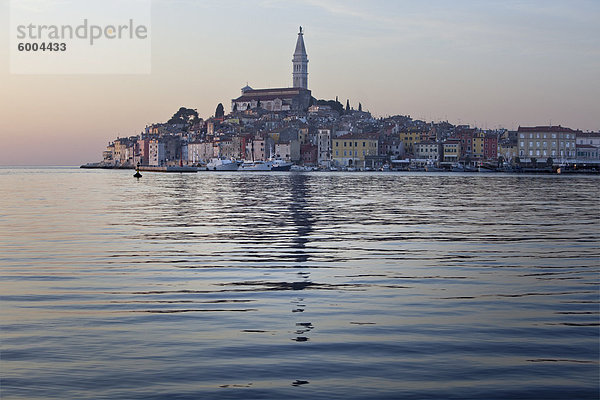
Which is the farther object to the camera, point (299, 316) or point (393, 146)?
point (393, 146)

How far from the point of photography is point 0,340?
285 inches

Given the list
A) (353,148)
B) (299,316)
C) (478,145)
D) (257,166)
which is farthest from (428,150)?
(299,316)

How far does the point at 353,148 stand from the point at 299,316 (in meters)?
136

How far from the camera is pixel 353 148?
14338 cm

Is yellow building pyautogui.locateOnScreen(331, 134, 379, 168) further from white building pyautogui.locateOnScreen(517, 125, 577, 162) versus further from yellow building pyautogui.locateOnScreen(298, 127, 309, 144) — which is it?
white building pyautogui.locateOnScreen(517, 125, 577, 162)

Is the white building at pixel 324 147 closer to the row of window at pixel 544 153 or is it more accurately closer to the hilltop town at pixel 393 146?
the hilltop town at pixel 393 146

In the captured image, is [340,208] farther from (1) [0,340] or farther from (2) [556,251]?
(1) [0,340]

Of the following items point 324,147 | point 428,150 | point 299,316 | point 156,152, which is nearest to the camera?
point 299,316

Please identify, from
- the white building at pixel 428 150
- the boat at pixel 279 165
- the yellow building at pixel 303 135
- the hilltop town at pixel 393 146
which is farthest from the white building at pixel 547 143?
the yellow building at pixel 303 135

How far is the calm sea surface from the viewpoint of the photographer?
5891 millimetres

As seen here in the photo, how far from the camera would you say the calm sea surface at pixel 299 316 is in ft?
19.3

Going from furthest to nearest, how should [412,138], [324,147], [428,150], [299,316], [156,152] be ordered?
[156,152], [412,138], [324,147], [428,150], [299,316]

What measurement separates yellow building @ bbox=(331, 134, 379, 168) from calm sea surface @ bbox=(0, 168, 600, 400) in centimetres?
12454

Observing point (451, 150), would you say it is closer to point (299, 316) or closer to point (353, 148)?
point (353, 148)
